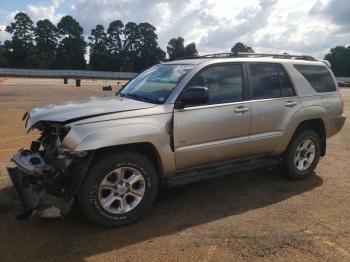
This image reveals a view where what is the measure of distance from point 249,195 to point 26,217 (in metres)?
2.95

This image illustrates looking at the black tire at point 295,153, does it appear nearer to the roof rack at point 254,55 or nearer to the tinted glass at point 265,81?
the tinted glass at point 265,81

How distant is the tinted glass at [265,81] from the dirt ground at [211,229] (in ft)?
4.54

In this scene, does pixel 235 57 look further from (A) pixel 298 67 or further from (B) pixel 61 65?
(B) pixel 61 65

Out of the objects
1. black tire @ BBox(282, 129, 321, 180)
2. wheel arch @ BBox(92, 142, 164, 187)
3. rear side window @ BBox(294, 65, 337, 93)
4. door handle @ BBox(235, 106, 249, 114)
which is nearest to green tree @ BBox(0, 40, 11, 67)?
A: rear side window @ BBox(294, 65, 337, 93)

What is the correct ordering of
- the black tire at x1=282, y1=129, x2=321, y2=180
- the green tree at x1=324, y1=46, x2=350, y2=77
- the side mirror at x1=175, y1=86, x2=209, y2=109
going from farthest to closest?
the green tree at x1=324, y1=46, x2=350, y2=77, the black tire at x1=282, y1=129, x2=321, y2=180, the side mirror at x1=175, y1=86, x2=209, y2=109

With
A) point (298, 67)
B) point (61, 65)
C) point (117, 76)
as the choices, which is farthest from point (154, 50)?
point (298, 67)

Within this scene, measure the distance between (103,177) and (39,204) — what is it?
2.30 feet

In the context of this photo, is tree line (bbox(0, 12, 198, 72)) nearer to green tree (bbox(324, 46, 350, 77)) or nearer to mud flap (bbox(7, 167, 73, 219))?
green tree (bbox(324, 46, 350, 77))

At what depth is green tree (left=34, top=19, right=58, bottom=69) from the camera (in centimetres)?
8544

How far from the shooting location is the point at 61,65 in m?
81.9

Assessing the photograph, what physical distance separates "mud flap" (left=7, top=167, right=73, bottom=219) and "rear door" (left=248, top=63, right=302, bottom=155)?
266 centimetres

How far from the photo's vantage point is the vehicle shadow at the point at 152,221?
3.93 metres

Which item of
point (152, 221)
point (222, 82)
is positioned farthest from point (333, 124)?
point (152, 221)

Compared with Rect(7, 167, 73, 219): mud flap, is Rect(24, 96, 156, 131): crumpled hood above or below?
above
